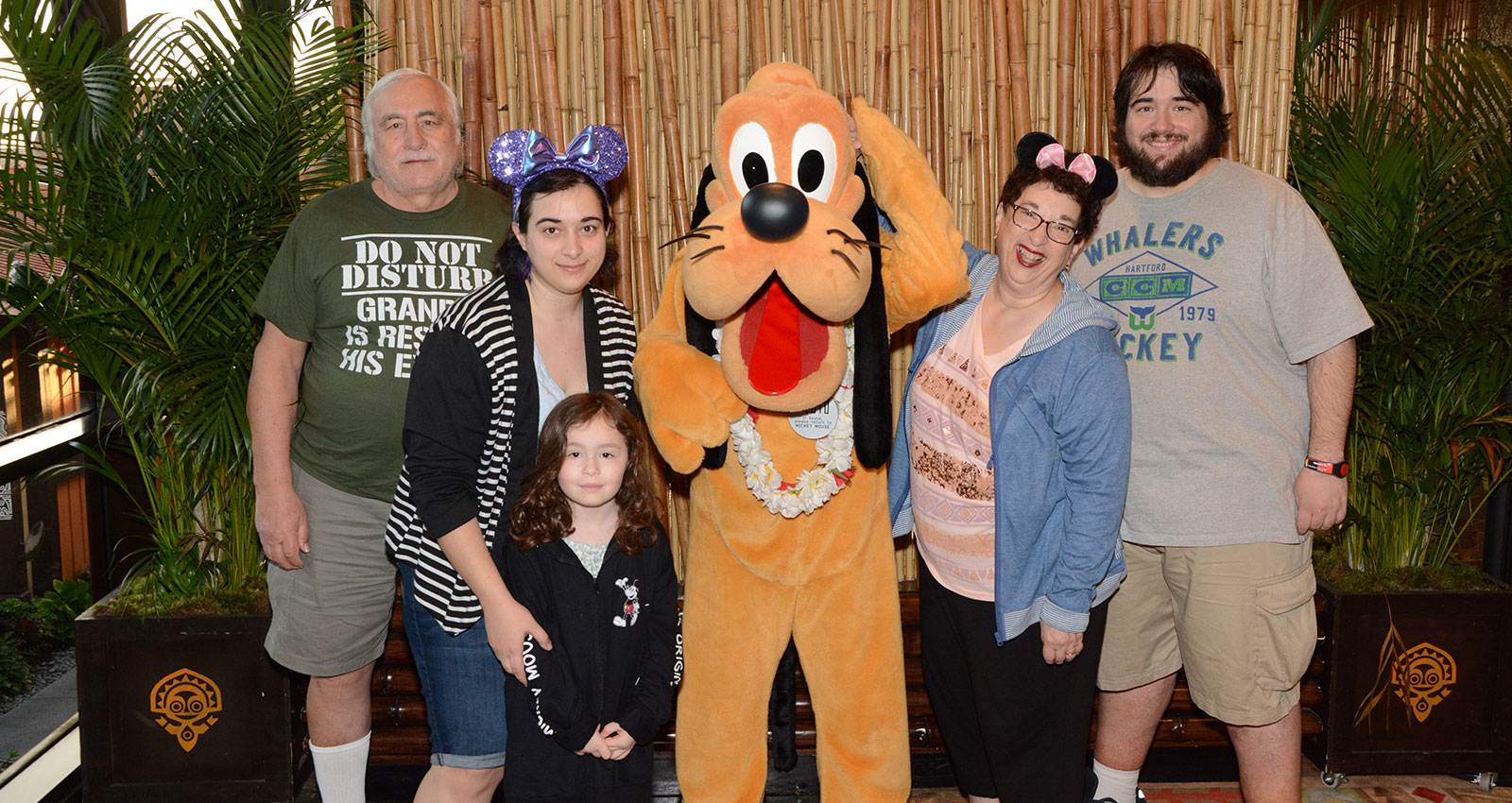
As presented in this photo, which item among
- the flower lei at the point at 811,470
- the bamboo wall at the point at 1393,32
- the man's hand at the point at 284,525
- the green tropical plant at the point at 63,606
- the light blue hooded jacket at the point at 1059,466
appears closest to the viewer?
the light blue hooded jacket at the point at 1059,466

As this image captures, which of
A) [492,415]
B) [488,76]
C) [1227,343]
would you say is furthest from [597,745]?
[488,76]

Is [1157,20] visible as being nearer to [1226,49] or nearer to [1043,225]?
[1226,49]

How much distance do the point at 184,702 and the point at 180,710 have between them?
2cm

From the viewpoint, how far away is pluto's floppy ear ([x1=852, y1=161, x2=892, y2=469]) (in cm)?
202

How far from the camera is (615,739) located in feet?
6.44

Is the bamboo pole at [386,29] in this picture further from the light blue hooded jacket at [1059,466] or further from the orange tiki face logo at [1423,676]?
the orange tiki face logo at [1423,676]

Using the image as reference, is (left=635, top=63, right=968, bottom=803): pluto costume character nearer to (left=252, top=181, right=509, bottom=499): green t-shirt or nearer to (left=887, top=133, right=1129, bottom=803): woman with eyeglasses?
(left=887, top=133, right=1129, bottom=803): woman with eyeglasses

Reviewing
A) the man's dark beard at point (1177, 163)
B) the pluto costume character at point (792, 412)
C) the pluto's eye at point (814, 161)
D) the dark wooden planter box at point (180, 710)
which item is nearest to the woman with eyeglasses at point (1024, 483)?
the pluto costume character at point (792, 412)

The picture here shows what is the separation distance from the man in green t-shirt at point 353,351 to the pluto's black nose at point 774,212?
2.55 feet

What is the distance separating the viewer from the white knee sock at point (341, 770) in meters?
2.57

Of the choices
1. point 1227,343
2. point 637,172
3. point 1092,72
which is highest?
point 1092,72

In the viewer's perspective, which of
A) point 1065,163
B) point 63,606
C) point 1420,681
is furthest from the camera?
point 63,606

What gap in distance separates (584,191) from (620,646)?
805 millimetres

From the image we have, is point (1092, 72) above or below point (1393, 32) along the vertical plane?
below
